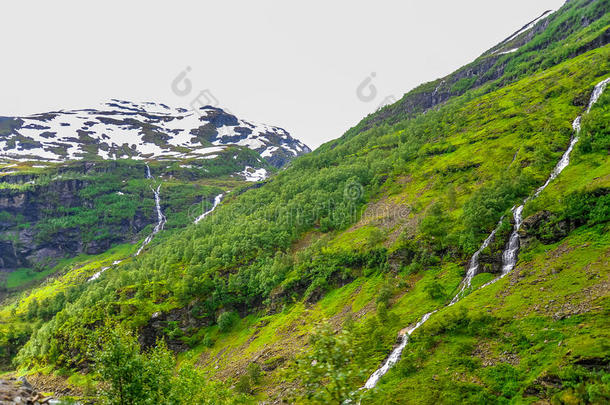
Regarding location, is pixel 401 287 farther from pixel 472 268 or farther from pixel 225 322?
pixel 225 322

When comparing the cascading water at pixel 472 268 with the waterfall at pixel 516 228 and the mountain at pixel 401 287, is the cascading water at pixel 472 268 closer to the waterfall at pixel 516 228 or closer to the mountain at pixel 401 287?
the mountain at pixel 401 287

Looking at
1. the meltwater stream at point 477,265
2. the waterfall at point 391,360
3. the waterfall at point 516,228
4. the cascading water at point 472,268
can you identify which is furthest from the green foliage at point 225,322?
the waterfall at point 516,228

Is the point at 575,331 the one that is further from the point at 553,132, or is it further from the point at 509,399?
the point at 553,132

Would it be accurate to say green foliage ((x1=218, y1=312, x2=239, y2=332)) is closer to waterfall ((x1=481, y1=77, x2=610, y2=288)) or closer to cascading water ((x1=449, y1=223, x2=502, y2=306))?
cascading water ((x1=449, y1=223, x2=502, y2=306))

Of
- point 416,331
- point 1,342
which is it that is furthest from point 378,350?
point 1,342

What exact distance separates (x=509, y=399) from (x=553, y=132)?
71.2 metres

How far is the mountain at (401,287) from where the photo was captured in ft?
76.4

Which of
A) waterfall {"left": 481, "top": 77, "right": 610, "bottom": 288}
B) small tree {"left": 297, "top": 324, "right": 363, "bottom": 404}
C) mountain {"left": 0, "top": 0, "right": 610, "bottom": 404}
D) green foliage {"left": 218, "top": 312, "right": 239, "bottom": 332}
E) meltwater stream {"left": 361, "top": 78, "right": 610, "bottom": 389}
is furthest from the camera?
green foliage {"left": 218, "top": 312, "right": 239, "bottom": 332}

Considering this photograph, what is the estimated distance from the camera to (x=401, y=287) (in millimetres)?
50281

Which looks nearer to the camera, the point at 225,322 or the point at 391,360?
the point at 391,360

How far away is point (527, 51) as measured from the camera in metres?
184

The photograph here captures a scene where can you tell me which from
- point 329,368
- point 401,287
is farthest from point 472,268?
point 329,368

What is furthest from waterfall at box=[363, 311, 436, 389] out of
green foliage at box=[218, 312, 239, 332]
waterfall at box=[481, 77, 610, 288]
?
green foliage at box=[218, 312, 239, 332]

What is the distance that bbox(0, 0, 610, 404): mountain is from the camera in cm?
2330
